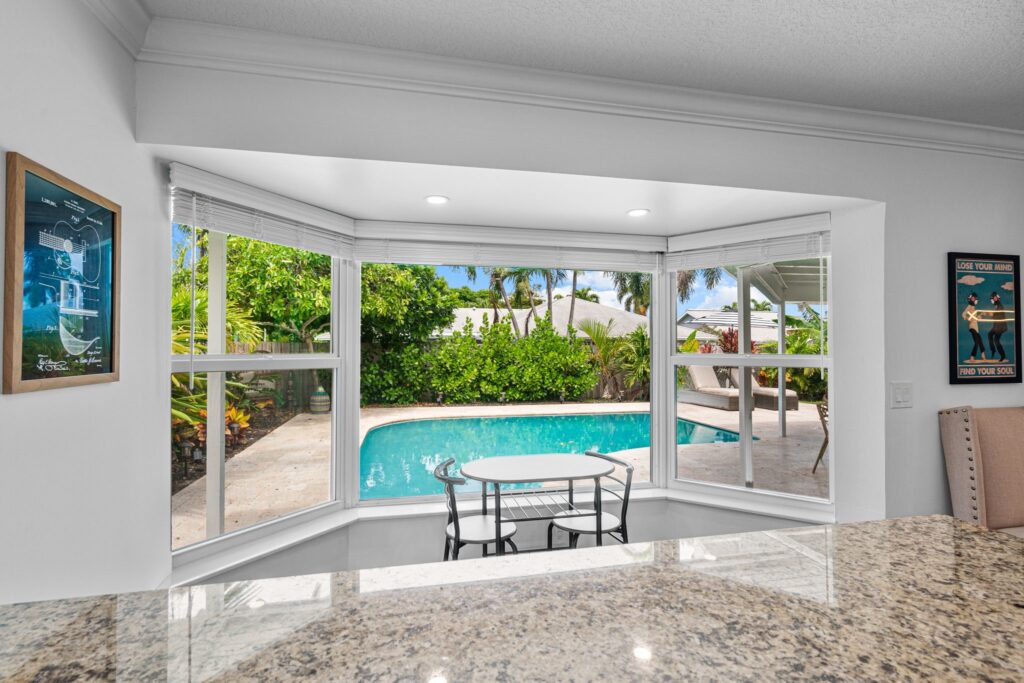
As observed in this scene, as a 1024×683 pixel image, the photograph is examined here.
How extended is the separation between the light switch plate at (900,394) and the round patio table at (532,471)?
4.18 ft

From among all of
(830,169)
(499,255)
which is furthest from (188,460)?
(830,169)

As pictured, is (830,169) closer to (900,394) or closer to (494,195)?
(900,394)

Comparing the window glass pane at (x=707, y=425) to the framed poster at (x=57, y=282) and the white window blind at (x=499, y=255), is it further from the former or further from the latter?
the framed poster at (x=57, y=282)

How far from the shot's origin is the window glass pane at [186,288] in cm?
212

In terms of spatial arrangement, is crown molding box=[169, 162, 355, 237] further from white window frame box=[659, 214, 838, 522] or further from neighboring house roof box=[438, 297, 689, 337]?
white window frame box=[659, 214, 838, 522]

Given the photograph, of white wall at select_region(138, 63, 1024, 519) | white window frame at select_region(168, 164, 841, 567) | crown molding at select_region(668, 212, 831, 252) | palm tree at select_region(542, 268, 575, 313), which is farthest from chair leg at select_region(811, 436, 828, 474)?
palm tree at select_region(542, 268, 575, 313)

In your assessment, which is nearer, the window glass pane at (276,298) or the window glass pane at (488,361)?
the window glass pane at (276,298)

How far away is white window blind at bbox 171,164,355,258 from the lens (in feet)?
6.45

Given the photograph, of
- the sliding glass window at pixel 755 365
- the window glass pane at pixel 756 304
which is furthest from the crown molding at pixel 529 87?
the window glass pane at pixel 756 304

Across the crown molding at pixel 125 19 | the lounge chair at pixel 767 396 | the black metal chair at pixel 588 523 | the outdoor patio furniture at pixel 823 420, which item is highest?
the crown molding at pixel 125 19

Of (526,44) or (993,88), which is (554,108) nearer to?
(526,44)

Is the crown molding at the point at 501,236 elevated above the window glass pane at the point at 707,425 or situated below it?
above

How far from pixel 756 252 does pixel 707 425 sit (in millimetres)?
1011

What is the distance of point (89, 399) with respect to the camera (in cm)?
145
